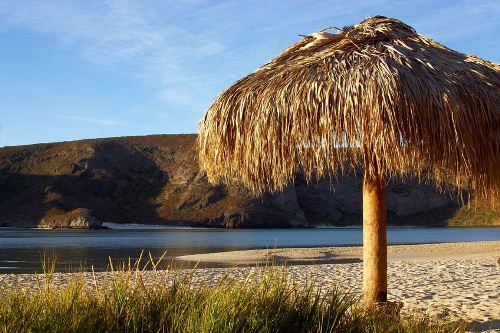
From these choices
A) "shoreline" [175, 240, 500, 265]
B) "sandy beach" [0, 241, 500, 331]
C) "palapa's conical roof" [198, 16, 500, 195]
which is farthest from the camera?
"shoreline" [175, 240, 500, 265]

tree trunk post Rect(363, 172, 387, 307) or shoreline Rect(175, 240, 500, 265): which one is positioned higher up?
tree trunk post Rect(363, 172, 387, 307)

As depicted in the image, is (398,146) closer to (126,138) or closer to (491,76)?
(491,76)

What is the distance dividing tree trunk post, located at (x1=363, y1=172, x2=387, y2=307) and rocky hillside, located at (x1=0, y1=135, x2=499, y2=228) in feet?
290

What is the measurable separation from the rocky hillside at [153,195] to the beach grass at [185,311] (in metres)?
89.8

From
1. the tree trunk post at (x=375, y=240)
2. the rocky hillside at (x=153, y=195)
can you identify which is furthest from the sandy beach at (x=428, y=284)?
the rocky hillside at (x=153, y=195)

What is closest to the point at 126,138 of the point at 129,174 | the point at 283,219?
the point at 129,174

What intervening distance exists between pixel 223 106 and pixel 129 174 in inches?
4260

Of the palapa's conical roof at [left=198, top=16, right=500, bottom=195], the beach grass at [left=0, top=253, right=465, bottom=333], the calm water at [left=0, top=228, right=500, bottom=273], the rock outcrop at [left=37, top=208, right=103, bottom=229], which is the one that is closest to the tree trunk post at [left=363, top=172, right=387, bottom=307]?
the palapa's conical roof at [left=198, top=16, right=500, bottom=195]

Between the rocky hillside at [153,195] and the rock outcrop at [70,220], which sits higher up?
the rocky hillside at [153,195]

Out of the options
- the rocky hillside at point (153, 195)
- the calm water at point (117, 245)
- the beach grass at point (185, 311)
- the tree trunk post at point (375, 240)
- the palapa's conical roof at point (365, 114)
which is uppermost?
the rocky hillside at point (153, 195)

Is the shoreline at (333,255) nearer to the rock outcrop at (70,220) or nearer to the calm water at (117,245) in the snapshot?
the calm water at (117,245)

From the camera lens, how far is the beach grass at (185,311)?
4.41 meters

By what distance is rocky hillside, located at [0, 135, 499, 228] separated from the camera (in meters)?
99.6

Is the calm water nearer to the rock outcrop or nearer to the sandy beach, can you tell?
the sandy beach
